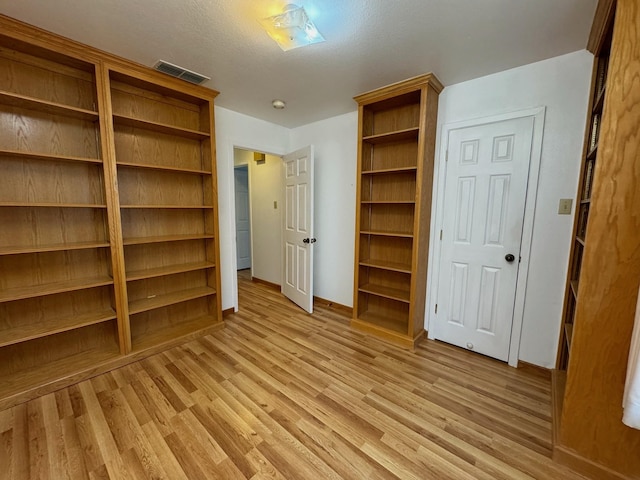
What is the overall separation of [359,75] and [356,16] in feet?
2.26

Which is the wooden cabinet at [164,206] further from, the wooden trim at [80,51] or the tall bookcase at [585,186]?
the tall bookcase at [585,186]

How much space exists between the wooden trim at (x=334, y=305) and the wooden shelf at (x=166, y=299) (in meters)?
1.37

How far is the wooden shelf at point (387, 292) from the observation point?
8.34 ft

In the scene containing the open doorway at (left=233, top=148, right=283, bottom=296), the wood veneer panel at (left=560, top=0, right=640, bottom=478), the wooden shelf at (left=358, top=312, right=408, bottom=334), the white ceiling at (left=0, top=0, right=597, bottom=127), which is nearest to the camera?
the wood veneer panel at (left=560, top=0, right=640, bottom=478)

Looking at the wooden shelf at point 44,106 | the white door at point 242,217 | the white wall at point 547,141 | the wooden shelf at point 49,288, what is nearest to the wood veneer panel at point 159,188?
the wooden shelf at point 44,106

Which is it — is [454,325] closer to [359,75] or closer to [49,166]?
[359,75]

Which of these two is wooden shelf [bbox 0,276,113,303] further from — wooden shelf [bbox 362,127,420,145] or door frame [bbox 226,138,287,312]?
wooden shelf [bbox 362,127,420,145]

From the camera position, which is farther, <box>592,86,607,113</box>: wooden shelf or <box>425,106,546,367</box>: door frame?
<box>425,106,546,367</box>: door frame

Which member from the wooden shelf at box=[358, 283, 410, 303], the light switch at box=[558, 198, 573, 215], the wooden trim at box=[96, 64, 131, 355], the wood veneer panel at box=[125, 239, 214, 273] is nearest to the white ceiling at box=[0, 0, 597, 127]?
the wooden trim at box=[96, 64, 131, 355]

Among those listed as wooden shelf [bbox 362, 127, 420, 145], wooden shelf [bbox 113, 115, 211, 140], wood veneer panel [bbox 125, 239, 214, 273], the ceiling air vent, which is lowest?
wood veneer panel [bbox 125, 239, 214, 273]

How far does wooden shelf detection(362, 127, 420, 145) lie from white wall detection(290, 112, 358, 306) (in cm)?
34

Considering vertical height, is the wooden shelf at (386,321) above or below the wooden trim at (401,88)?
below

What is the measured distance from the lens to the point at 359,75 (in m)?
2.18

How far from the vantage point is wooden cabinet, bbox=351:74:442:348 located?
2.33 meters
